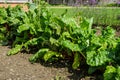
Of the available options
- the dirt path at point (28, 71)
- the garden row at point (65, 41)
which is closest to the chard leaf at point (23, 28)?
the garden row at point (65, 41)

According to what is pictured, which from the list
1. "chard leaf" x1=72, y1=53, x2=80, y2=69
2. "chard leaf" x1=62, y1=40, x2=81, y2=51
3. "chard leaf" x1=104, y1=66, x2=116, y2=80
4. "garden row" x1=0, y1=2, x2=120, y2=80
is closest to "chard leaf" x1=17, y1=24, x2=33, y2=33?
"garden row" x1=0, y1=2, x2=120, y2=80

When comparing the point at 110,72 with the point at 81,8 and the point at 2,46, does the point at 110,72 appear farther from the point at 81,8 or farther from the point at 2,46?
the point at 81,8

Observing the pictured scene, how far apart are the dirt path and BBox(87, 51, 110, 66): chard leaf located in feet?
1.39

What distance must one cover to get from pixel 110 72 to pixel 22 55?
232 cm

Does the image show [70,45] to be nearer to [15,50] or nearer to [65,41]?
[65,41]

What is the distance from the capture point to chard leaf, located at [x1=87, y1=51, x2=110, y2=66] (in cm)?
444

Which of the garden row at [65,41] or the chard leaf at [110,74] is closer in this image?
the chard leaf at [110,74]

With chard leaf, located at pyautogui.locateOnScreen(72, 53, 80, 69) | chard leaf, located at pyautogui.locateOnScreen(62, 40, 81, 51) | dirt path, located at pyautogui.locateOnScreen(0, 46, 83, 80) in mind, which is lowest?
dirt path, located at pyautogui.locateOnScreen(0, 46, 83, 80)

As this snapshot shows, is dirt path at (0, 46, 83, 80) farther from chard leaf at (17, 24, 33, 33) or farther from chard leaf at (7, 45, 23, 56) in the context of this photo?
chard leaf at (17, 24, 33, 33)

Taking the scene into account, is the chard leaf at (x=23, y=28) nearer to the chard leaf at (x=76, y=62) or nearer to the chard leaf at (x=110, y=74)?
the chard leaf at (x=76, y=62)

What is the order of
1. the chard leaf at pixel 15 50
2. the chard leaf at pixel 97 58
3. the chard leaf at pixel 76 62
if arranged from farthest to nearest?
the chard leaf at pixel 15 50 → the chard leaf at pixel 76 62 → the chard leaf at pixel 97 58

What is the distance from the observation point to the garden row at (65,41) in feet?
14.8

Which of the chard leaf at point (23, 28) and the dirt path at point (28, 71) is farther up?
the chard leaf at point (23, 28)

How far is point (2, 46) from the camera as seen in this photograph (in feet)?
22.5
